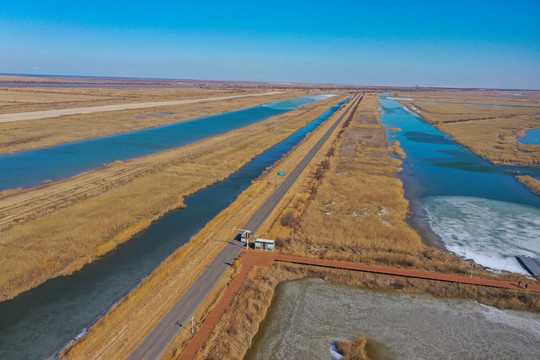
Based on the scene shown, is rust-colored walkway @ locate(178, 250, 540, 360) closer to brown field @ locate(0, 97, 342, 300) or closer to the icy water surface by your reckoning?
the icy water surface

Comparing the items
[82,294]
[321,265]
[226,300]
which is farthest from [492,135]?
[82,294]

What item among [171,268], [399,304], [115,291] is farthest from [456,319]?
[115,291]

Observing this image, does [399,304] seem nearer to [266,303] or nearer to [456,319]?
[456,319]

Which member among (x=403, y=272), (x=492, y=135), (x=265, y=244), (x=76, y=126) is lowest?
(x=403, y=272)

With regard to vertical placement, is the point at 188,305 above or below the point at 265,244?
below

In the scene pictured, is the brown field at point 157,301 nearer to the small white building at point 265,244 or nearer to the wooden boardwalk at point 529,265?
the small white building at point 265,244

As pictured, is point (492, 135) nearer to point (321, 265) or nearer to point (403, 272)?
point (403, 272)

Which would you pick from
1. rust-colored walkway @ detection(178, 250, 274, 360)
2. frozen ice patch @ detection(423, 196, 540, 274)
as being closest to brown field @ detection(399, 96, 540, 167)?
frozen ice patch @ detection(423, 196, 540, 274)

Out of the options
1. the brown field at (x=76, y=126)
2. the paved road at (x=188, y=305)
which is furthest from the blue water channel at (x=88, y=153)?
the paved road at (x=188, y=305)
